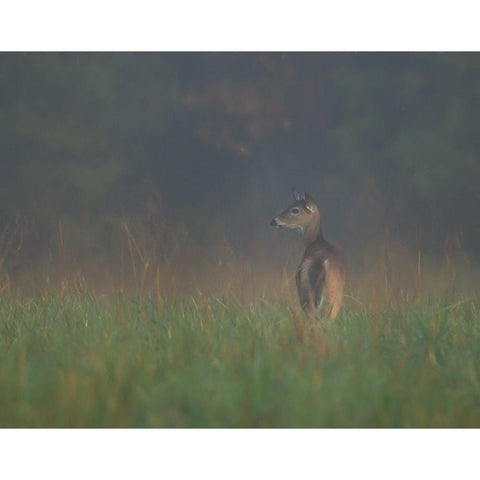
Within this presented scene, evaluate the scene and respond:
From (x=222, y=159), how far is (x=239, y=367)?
2.06 metres

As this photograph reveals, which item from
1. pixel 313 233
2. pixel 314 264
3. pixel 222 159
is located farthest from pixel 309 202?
pixel 222 159

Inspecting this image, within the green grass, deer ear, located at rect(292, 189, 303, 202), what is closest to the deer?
deer ear, located at rect(292, 189, 303, 202)

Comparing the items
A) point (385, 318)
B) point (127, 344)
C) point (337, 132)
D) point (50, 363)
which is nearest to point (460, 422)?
point (385, 318)

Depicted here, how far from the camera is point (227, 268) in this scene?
16.5 feet

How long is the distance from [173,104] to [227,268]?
128cm

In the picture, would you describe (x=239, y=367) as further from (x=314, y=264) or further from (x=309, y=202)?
(x=309, y=202)

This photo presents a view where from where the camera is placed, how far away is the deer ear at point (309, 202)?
512 centimetres

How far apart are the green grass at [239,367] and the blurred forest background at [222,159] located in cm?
57

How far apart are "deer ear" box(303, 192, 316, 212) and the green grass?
0.82 meters

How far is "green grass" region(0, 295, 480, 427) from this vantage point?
11.1ft

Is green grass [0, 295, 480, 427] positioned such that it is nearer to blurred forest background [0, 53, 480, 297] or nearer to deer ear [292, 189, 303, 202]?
blurred forest background [0, 53, 480, 297]

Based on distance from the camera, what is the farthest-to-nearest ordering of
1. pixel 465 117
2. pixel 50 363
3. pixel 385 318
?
pixel 465 117 → pixel 385 318 → pixel 50 363

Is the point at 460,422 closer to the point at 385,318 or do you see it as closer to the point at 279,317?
the point at 385,318

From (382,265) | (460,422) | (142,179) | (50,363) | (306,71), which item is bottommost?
(460,422)
